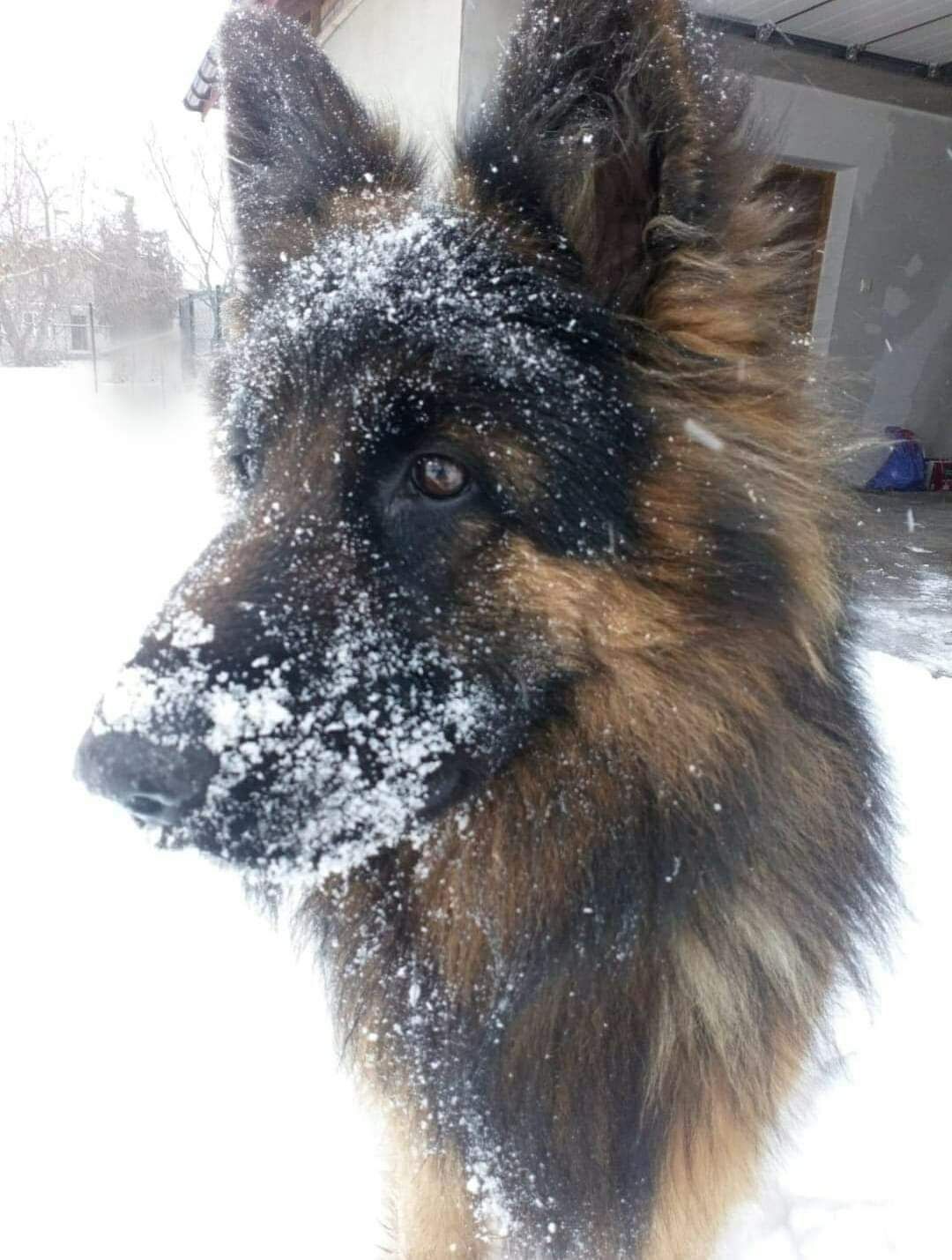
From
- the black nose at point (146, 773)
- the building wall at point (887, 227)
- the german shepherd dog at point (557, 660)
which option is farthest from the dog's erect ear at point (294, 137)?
the building wall at point (887, 227)

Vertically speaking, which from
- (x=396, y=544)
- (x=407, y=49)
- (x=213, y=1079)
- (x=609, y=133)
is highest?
(x=407, y=49)

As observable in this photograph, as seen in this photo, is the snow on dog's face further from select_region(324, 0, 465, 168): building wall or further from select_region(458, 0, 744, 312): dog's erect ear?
select_region(324, 0, 465, 168): building wall

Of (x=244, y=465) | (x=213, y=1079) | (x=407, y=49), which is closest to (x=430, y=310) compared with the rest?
(x=244, y=465)

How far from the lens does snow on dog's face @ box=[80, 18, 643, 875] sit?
55.4 inches

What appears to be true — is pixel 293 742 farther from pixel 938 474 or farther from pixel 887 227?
pixel 938 474

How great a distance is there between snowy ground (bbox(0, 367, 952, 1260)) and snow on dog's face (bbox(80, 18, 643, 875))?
11.4 inches

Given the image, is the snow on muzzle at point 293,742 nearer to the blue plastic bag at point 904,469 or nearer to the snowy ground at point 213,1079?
the snowy ground at point 213,1079

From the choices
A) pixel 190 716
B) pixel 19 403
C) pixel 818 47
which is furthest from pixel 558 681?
pixel 19 403

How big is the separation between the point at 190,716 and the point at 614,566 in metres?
0.74

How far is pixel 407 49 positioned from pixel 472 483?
266 inches

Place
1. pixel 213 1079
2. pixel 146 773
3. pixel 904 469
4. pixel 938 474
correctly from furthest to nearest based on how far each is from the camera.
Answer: pixel 938 474
pixel 904 469
pixel 213 1079
pixel 146 773

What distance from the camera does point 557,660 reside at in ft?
5.10

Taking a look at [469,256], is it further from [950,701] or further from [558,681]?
[950,701]

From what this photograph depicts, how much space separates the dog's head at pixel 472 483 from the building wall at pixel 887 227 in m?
7.59
